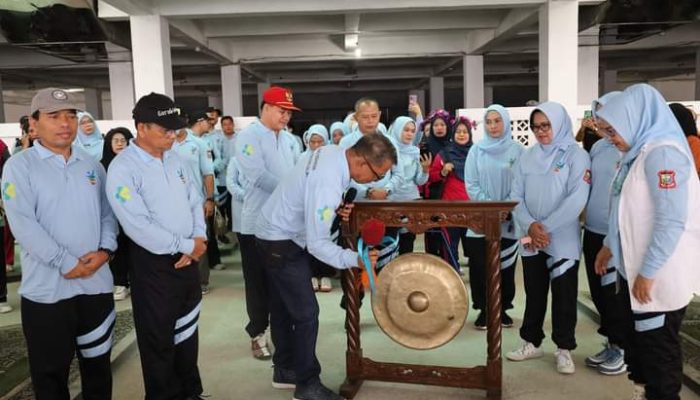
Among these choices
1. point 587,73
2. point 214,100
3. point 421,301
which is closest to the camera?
point 421,301

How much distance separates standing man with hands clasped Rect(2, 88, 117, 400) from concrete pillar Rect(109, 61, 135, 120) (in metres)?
7.38

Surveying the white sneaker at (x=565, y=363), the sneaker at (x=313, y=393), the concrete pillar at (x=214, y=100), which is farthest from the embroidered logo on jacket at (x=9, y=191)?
the concrete pillar at (x=214, y=100)

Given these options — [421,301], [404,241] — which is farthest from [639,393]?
[404,241]

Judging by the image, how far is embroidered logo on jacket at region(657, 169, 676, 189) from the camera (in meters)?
2.03

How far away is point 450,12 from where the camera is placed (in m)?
8.73

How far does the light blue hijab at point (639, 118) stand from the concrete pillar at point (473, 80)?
8.99 m

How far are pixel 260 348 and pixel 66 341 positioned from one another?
4.49ft

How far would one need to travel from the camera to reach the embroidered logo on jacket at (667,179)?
203 centimetres

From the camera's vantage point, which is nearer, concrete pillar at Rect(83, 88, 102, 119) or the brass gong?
the brass gong

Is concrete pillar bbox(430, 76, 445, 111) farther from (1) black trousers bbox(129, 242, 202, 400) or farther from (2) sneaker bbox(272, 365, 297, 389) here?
(1) black trousers bbox(129, 242, 202, 400)

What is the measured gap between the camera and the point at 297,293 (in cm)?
260

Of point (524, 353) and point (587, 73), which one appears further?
point (587, 73)

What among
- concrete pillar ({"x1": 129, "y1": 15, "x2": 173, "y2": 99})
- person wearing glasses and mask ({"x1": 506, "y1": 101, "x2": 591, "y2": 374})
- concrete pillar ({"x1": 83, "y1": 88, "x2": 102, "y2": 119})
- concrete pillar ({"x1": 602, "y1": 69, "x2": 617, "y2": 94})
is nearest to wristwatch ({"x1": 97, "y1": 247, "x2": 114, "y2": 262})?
person wearing glasses and mask ({"x1": 506, "y1": 101, "x2": 591, "y2": 374})

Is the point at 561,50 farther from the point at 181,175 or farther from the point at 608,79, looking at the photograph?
the point at 608,79
